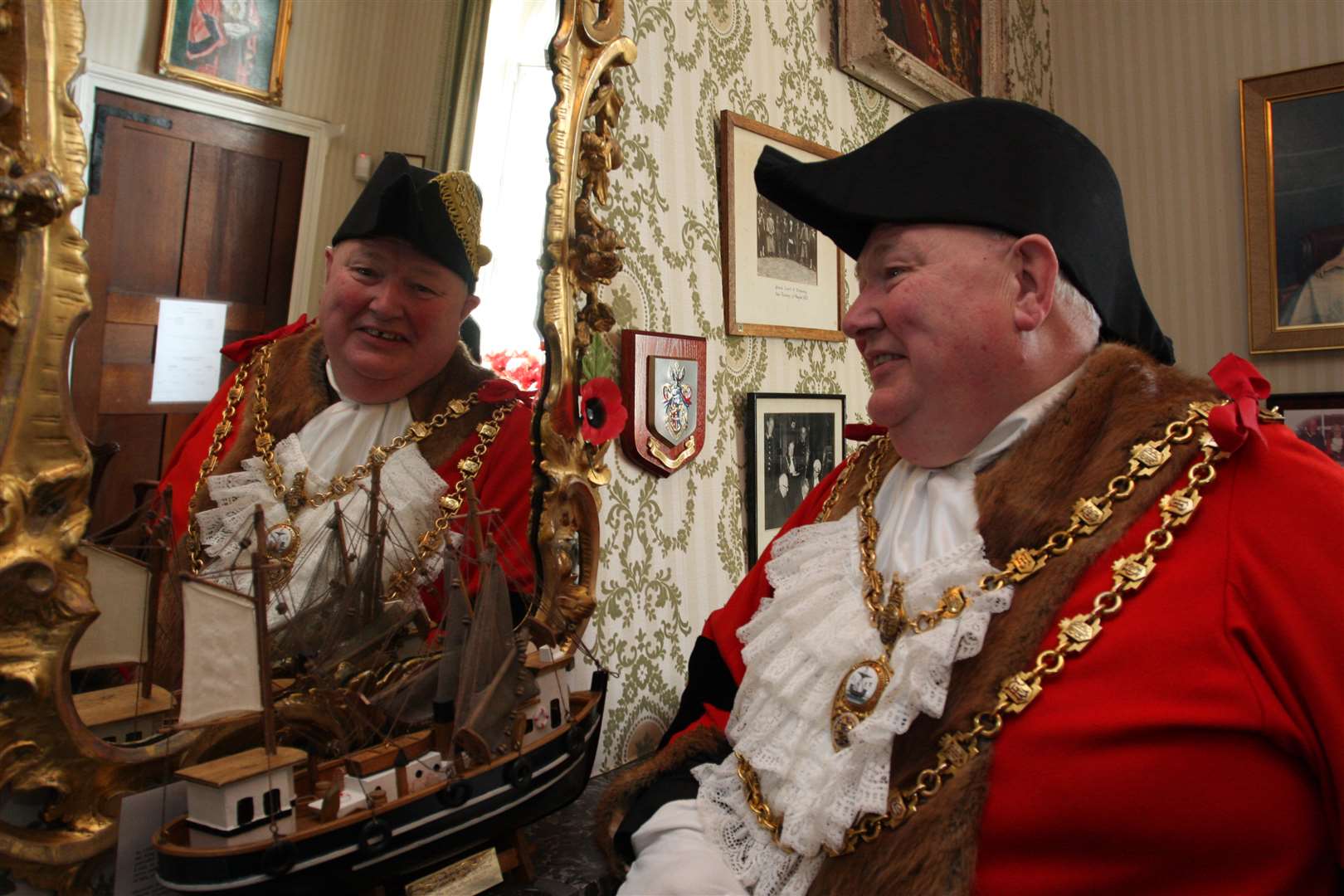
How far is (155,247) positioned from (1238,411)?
1.19 metres

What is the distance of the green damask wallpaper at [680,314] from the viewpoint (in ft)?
5.98

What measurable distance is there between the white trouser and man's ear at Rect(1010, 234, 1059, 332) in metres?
0.71

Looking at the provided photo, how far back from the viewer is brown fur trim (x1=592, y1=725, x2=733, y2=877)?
131cm

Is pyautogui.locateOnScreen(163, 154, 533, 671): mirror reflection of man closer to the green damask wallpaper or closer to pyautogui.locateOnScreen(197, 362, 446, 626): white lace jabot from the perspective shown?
pyautogui.locateOnScreen(197, 362, 446, 626): white lace jabot

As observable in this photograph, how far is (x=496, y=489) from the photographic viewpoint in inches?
60.3

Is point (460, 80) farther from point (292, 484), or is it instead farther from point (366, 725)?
point (366, 725)

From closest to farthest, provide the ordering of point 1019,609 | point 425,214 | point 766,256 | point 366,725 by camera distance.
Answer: point 1019,609, point 366,725, point 425,214, point 766,256

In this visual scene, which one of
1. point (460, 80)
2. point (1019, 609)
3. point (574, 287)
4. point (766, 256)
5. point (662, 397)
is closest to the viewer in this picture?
point (1019, 609)

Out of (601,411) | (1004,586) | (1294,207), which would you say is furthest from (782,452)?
(1294,207)

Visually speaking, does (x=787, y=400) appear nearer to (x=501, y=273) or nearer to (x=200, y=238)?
(x=501, y=273)

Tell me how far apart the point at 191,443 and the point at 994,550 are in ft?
3.12

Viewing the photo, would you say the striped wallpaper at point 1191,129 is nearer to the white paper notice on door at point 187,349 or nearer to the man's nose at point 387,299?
the man's nose at point 387,299

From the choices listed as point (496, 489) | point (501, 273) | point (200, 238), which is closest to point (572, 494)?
point (496, 489)

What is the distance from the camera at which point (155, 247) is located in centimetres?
112
